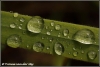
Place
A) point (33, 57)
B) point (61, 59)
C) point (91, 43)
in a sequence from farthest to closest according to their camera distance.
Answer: point (33, 57) → point (61, 59) → point (91, 43)

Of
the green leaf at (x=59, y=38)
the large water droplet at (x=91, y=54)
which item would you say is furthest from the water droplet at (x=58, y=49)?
the large water droplet at (x=91, y=54)

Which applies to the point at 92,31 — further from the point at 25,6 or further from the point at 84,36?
the point at 25,6

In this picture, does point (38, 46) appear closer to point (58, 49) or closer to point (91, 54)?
point (58, 49)

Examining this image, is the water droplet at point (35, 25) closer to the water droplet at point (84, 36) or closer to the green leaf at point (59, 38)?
the green leaf at point (59, 38)

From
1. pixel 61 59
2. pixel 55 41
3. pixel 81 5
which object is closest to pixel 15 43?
→ pixel 55 41

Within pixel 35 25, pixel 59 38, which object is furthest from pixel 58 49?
pixel 35 25

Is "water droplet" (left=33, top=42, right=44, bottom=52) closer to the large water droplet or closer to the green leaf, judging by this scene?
the green leaf
